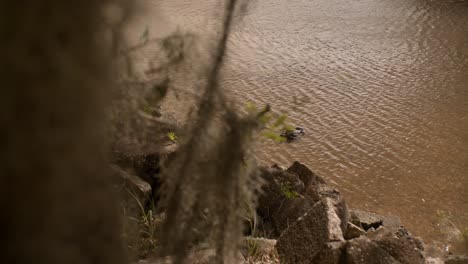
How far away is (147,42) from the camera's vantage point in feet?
4.80

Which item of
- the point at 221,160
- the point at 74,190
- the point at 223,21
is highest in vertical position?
the point at 223,21

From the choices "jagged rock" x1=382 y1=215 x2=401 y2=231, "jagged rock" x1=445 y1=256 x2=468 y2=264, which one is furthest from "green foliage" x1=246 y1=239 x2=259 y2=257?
"jagged rock" x1=382 y1=215 x2=401 y2=231

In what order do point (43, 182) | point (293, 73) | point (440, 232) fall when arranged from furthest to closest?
point (293, 73), point (440, 232), point (43, 182)

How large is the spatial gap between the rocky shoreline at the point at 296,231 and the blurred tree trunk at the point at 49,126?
36.2 inches

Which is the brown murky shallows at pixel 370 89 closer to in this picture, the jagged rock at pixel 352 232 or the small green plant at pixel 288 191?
the small green plant at pixel 288 191

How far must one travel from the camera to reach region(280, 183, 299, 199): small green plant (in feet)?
7.37

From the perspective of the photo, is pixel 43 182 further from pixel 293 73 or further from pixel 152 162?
pixel 293 73

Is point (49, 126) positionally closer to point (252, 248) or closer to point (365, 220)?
point (252, 248)

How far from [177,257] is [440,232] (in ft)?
6.85

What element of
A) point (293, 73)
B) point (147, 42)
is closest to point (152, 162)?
point (147, 42)

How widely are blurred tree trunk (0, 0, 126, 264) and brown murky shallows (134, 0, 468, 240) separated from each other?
1.71m

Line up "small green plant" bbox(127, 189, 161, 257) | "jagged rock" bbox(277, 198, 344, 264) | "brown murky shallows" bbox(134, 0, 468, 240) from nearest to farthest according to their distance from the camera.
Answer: "small green plant" bbox(127, 189, 161, 257) → "jagged rock" bbox(277, 198, 344, 264) → "brown murky shallows" bbox(134, 0, 468, 240)

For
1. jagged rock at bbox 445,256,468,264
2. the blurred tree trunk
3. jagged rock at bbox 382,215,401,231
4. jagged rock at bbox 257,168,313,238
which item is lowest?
jagged rock at bbox 382,215,401,231

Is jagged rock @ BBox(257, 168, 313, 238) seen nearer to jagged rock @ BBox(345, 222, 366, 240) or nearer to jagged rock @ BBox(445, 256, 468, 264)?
jagged rock @ BBox(345, 222, 366, 240)
